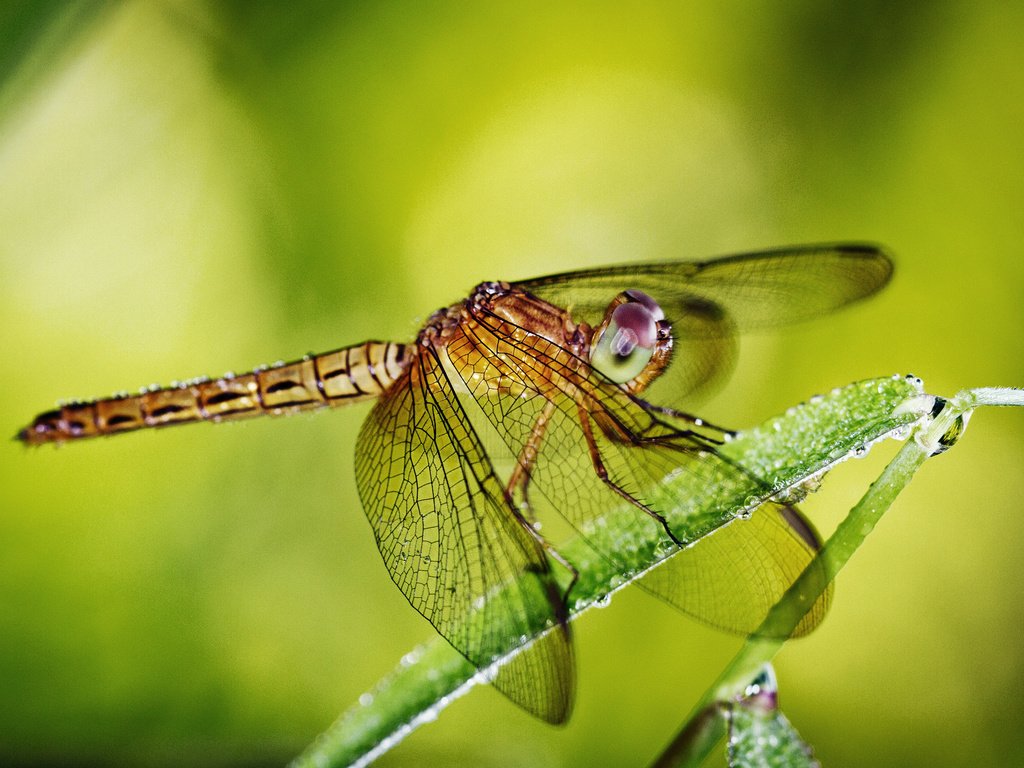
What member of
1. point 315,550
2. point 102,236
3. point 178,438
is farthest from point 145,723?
point 102,236

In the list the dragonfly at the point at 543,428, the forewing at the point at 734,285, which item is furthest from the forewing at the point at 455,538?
the forewing at the point at 734,285

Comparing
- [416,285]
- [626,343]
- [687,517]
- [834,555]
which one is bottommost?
Answer: [834,555]

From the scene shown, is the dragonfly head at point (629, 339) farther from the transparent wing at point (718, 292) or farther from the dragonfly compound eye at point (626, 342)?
the transparent wing at point (718, 292)

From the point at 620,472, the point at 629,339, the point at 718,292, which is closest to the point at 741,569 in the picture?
the point at 620,472

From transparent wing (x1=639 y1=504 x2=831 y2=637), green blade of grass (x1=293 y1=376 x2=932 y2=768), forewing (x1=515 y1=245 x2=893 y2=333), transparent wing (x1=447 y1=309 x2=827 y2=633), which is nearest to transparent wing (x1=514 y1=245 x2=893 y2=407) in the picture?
forewing (x1=515 y1=245 x2=893 y2=333)

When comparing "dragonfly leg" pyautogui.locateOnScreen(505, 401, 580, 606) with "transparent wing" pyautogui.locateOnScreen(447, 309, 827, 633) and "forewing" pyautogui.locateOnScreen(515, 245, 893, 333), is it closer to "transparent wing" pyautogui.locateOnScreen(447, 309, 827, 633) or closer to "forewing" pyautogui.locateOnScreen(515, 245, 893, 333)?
"transparent wing" pyautogui.locateOnScreen(447, 309, 827, 633)

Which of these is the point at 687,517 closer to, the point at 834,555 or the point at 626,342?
the point at 834,555
